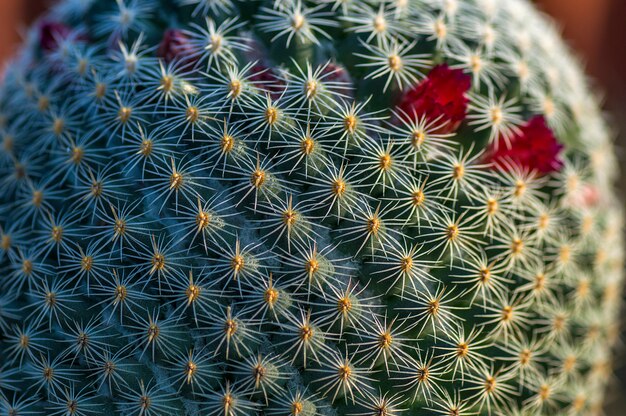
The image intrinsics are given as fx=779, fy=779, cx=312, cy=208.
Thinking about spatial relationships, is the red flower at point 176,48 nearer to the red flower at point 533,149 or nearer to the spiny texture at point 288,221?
the spiny texture at point 288,221

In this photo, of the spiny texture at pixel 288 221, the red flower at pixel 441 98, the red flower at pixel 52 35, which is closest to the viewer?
the spiny texture at pixel 288 221

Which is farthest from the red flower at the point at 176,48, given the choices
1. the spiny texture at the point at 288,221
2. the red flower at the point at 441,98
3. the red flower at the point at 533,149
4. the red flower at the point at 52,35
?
the red flower at the point at 533,149

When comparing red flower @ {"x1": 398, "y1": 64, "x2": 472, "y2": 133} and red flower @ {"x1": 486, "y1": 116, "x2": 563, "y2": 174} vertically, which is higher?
red flower @ {"x1": 398, "y1": 64, "x2": 472, "y2": 133}

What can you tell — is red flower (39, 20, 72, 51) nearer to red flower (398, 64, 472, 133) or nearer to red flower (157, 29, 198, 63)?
red flower (157, 29, 198, 63)

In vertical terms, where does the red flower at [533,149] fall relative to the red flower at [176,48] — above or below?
below

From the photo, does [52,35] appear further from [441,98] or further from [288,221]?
[441,98]

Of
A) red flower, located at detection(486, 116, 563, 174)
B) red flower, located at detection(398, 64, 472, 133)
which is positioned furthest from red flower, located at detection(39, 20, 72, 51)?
red flower, located at detection(486, 116, 563, 174)
